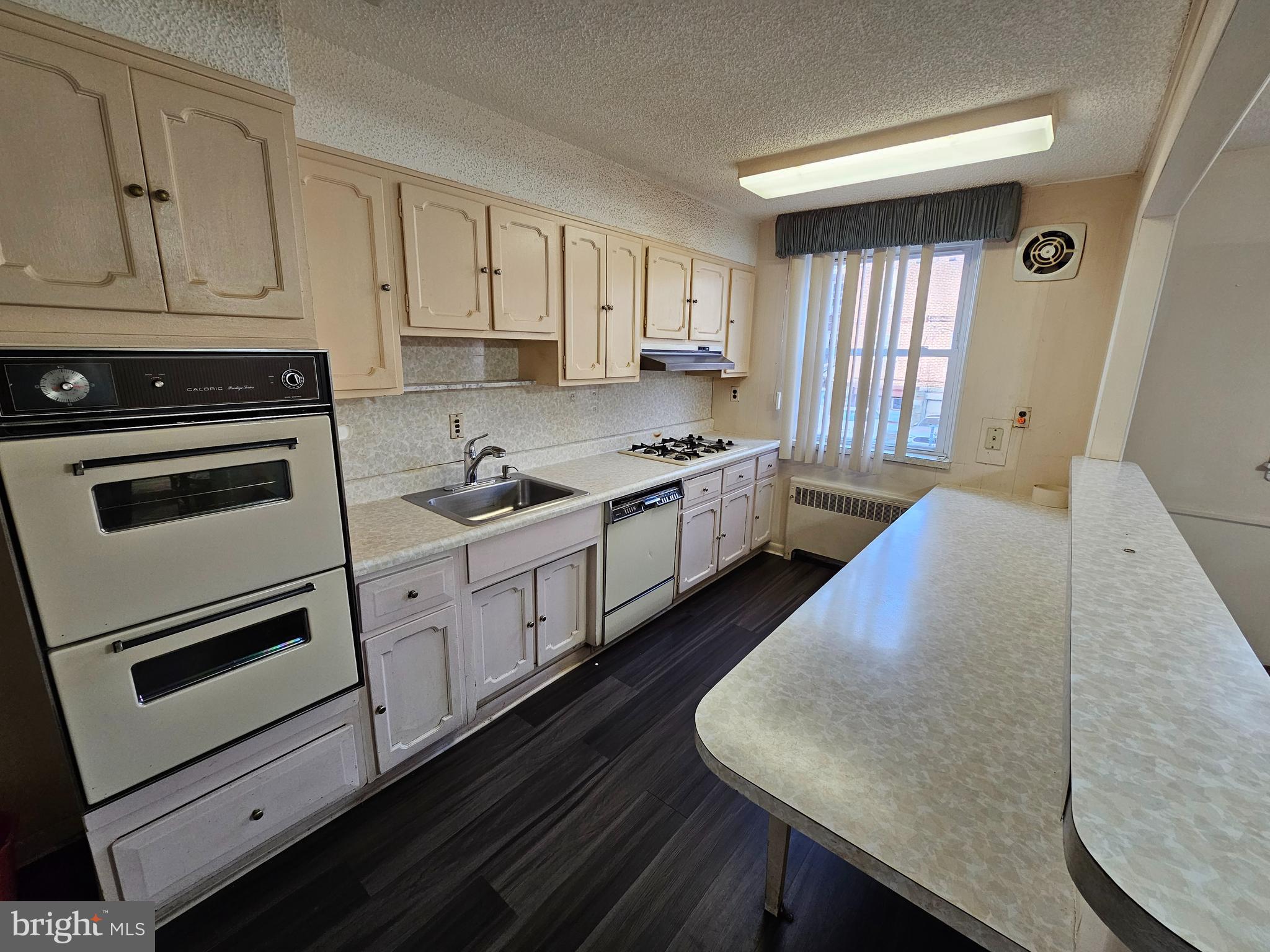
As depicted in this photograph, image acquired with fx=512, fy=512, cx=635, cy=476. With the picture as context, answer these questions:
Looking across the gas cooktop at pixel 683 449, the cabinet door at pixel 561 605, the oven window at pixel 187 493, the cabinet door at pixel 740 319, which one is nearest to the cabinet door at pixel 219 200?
the oven window at pixel 187 493

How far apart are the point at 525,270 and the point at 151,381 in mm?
1427

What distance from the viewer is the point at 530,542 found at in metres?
2.12

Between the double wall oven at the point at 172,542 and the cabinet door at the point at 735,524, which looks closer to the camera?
the double wall oven at the point at 172,542

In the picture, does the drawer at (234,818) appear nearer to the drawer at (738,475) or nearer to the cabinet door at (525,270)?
the cabinet door at (525,270)

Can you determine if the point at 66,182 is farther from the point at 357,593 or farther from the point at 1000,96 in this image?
the point at 1000,96

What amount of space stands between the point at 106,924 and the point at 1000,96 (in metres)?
3.66

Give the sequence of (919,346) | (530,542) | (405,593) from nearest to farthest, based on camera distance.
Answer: (405,593) → (530,542) → (919,346)

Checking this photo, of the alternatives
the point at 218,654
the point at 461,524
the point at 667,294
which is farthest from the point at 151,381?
the point at 667,294

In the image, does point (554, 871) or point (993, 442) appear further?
point (993, 442)

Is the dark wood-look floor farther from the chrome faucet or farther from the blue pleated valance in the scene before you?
the blue pleated valance

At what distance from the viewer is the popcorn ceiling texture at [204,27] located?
109 centimetres

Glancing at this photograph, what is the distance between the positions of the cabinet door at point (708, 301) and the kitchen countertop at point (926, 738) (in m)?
2.09

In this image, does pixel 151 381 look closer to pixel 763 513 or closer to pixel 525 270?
pixel 525 270

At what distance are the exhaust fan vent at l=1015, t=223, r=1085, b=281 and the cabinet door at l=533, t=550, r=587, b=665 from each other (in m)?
2.87
